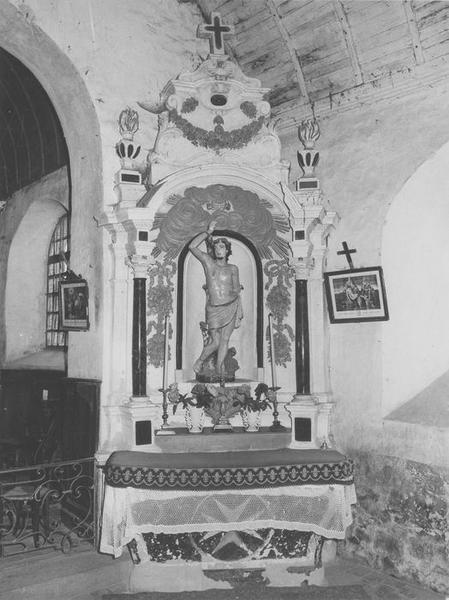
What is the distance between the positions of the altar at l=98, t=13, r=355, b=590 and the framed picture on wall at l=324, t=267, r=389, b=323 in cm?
12

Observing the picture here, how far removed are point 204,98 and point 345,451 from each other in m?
3.75

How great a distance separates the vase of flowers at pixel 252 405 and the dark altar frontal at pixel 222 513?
1.77 feet

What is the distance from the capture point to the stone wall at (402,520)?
4.76 metres

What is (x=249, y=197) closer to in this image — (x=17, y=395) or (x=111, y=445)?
(x=111, y=445)

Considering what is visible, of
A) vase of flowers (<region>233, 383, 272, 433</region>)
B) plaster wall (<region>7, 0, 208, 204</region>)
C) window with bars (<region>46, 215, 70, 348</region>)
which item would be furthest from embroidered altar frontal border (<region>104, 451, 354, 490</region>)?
window with bars (<region>46, 215, 70, 348</region>)

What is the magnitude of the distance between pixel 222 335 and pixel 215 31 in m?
3.10

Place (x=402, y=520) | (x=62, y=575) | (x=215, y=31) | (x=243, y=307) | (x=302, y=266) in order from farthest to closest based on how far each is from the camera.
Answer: (x=243, y=307) < (x=215, y=31) < (x=302, y=266) < (x=402, y=520) < (x=62, y=575)

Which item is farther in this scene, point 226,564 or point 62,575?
point 226,564

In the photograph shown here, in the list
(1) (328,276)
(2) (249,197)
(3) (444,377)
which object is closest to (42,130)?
(2) (249,197)

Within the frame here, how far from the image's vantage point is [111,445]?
5.14 m

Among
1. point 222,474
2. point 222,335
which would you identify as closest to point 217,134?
point 222,335

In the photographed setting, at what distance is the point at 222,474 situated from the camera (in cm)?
458

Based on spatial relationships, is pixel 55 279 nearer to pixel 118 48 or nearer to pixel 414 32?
pixel 118 48

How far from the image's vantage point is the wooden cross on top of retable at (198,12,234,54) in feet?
18.7
